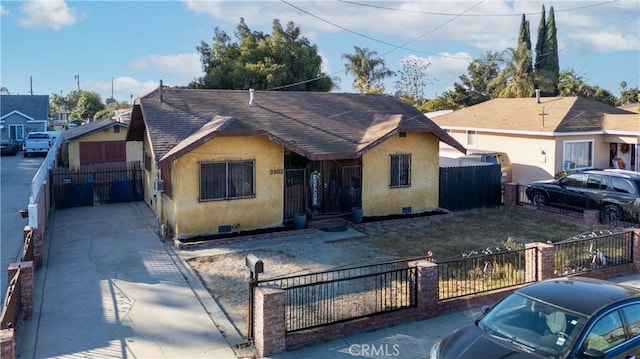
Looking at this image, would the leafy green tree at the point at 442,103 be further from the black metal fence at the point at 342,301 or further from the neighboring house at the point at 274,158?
the black metal fence at the point at 342,301

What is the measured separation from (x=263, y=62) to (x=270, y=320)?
34922 millimetres

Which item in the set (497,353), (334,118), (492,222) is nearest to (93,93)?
(334,118)

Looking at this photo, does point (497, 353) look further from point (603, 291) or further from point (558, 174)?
point (558, 174)

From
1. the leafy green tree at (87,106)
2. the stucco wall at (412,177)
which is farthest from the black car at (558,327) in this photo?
the leafy green tree at (87,106)

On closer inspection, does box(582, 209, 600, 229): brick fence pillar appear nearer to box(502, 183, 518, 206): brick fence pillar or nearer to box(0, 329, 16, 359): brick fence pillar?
box(502, 183, 518, 206): brick fence pillar

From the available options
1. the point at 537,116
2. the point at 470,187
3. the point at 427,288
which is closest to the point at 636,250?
the point at 427,288

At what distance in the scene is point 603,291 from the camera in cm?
696

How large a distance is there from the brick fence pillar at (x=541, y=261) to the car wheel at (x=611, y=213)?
310 inches

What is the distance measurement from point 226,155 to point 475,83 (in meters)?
45.6

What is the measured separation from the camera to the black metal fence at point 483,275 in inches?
421

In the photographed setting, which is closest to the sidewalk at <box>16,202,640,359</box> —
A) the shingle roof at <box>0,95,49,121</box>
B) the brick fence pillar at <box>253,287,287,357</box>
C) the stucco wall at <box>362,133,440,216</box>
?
the brick fence pillar at <box>253,287,287,357</box>

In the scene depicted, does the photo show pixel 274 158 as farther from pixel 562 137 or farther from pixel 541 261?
pixel 562 137

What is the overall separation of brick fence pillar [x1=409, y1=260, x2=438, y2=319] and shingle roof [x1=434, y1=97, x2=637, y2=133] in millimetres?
16676

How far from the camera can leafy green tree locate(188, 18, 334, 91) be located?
127ft
